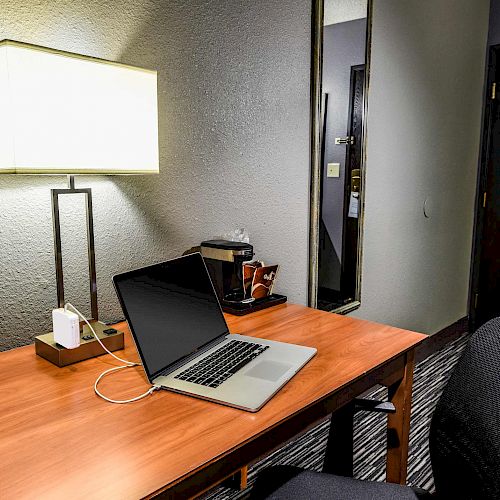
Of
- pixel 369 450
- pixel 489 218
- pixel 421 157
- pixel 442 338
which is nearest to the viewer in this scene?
pixel 369 450

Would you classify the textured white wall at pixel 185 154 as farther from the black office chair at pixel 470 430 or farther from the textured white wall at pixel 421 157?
the black office chair at pixel 470 430

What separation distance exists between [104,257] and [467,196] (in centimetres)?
234

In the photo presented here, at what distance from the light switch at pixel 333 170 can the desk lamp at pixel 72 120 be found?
935 millimetres

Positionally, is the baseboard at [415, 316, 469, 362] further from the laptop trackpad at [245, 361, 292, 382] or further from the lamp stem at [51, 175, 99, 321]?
the lamp stem at [51, 175, 99, 321]

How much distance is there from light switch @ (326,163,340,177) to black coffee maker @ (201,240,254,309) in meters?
0.59

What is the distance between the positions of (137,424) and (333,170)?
4.30 feet

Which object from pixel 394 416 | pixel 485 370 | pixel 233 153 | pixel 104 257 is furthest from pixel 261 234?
pixel 485 370

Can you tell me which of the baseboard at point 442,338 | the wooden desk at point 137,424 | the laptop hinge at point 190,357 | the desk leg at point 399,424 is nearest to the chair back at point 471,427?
the wooden desk at point 137,424

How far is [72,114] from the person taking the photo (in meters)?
0.94

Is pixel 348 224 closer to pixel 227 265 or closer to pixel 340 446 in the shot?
pixel 227 265

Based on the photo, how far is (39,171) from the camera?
919 mm

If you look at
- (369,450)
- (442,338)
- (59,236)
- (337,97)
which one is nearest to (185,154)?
(59,236)

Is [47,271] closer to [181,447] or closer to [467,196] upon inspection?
[181,447]

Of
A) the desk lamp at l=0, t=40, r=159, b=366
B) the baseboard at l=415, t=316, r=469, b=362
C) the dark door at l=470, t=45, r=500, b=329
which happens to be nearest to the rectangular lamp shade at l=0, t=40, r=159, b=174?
the desk lamp at l=0, t=40, r=159, b=366
